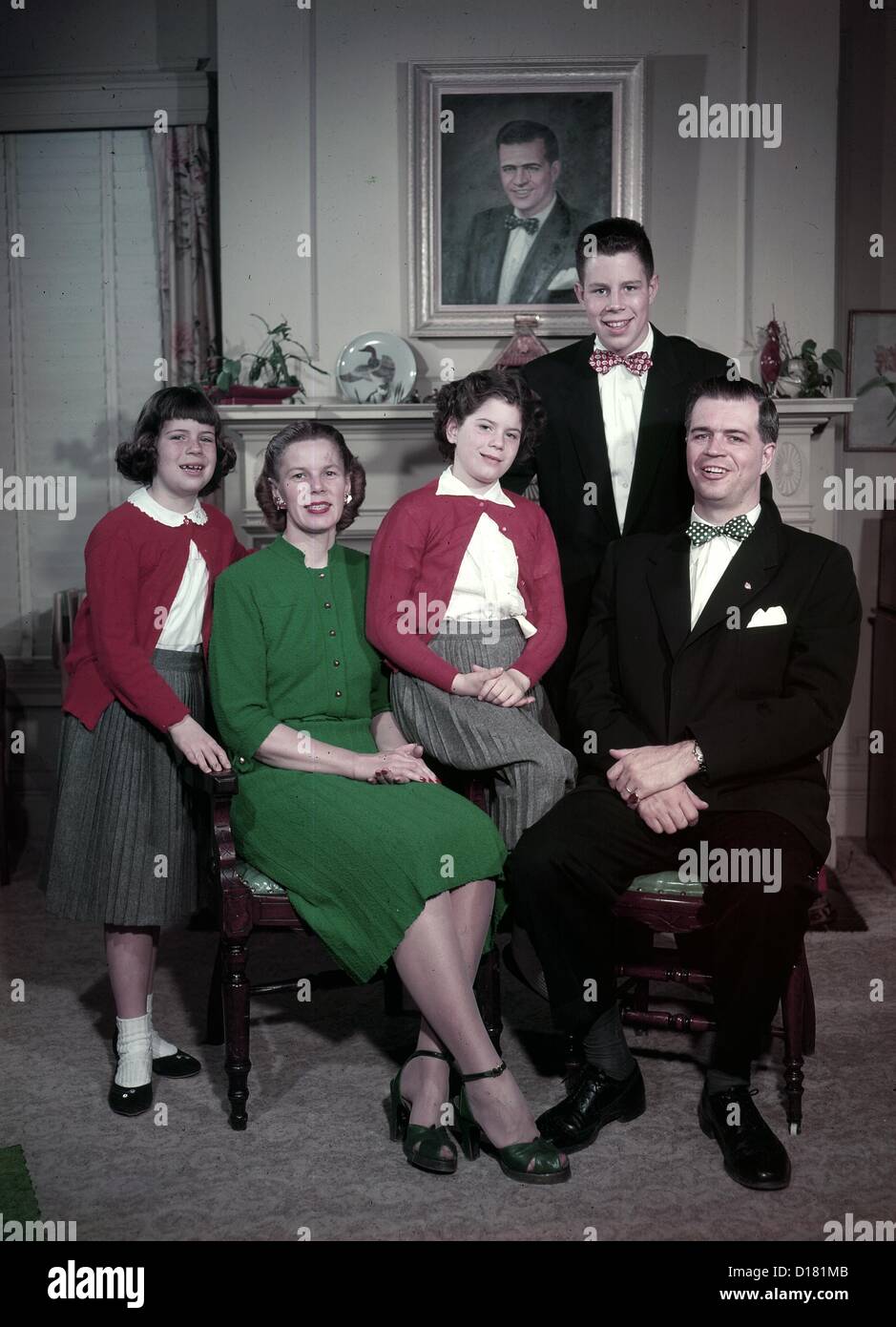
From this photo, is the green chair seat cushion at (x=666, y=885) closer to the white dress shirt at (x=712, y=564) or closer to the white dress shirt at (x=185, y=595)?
the white dress shirt at (x=712, y=564)

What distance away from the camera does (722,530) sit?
9.90ft

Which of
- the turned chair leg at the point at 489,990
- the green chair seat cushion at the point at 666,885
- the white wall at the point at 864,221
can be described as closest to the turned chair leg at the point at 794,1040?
the green chair seat cushion at the point at 666,885

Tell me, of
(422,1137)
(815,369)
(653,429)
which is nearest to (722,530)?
(653,429)

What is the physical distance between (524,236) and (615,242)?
1.82m

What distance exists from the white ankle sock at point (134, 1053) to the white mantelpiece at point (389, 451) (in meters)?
2.19

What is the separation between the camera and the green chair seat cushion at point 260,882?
287 cm

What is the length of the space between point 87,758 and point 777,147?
140 inches

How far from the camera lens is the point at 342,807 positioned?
9.21ft

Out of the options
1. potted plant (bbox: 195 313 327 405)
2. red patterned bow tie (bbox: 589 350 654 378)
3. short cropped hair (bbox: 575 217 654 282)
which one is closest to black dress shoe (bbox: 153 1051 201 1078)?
red patterned bow tie (bbox: 589 350 654 378)

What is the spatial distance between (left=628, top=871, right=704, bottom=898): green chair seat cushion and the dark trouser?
0.02m

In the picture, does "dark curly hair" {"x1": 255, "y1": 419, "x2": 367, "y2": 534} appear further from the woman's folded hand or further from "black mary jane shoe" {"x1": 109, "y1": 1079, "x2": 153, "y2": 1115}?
"black mary jane shoe" {"x1": 109, "y1": 1079, "x2": 153, "y2": 1115}

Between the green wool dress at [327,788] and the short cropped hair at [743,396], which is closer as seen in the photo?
the green wool dress at [327,788]
